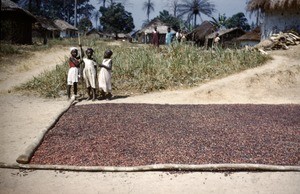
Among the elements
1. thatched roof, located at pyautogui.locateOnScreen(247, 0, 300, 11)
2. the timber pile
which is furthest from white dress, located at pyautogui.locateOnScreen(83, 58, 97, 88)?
thatched roof, located at pyautogui.locateOnScreen(247, 0, 300, 11)

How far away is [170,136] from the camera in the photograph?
4.99m

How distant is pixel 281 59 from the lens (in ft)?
40.3

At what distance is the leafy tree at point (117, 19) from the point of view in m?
43.3

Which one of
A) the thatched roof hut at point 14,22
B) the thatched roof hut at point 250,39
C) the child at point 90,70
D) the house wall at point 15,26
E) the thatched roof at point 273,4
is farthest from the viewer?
the thatched roof hut at point 250,39

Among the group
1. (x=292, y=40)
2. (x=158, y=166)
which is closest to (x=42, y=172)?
(x=158, y=166)

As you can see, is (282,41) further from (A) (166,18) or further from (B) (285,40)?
(A) (166,18)

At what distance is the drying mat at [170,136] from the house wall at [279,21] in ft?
34.5

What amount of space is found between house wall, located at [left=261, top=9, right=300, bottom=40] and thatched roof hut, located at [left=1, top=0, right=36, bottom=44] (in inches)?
659

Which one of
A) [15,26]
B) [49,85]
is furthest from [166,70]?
[15,26]

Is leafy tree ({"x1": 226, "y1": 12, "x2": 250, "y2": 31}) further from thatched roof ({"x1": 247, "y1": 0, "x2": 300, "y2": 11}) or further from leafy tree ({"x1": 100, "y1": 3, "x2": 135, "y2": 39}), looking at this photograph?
thatched roof ({"x1": 247, "y1": 0, "x2": 300, "y2": 11})

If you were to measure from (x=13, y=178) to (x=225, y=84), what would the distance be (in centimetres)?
736

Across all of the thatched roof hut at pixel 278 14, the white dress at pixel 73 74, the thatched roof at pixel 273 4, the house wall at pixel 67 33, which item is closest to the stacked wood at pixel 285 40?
the thatched roof hut at pixel 278 14

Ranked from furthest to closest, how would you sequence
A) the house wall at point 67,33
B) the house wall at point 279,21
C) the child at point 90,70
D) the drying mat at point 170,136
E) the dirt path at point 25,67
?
the house wall at point 67,33
the house wall at point 279,21
the dirt path at point 25,67
the child at point 90,70
the drying mat at point 170,136

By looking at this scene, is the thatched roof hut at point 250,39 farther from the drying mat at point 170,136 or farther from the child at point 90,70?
the child at point 90,70
